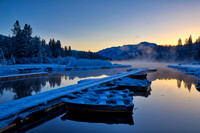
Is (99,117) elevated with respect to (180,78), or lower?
lower

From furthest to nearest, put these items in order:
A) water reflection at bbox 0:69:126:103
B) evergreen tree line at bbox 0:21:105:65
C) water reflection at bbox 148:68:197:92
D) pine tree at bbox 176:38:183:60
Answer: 1. pine tree at bbox 176:38:183:60
2. evergreen tree line at bbox 0:21:105:65
3. water reflection at bbox 148:68:197:92
4. water reflection at bbox 0:69:126:103

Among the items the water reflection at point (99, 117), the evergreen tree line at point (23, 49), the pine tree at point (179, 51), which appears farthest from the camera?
the pine tree at point (179, 51)

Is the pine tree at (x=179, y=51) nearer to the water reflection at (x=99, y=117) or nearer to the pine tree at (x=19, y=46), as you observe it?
→ the pine tree at (x=19, y=46)

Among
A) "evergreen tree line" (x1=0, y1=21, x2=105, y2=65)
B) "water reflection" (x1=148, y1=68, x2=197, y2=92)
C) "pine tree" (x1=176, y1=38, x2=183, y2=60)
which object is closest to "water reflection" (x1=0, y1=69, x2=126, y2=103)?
"water reflection" (x1=148, y1=68, x2=197, y2=92)

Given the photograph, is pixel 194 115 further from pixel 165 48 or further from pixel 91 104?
pixel 165 48

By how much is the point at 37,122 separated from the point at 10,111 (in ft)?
3.68

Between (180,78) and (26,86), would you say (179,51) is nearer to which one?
(180,78)

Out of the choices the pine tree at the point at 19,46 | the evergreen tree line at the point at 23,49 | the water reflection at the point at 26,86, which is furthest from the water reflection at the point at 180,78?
the pine tree at the point at 19,46

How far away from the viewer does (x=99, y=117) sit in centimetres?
638

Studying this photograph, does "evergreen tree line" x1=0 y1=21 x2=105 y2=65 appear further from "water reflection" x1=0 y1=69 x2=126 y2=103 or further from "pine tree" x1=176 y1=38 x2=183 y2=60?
"pine tree" x1=176 y1=38 x2=183 y2=60

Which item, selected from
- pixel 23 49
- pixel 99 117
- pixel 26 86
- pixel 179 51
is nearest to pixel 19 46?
pixel 23 49

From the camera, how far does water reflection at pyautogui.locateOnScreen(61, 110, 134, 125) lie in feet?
19.9

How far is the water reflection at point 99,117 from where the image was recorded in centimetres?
605

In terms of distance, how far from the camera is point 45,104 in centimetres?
680
